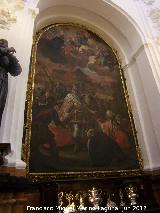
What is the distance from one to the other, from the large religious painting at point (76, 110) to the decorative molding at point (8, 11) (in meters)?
1.00

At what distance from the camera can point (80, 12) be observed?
6918 millimetres

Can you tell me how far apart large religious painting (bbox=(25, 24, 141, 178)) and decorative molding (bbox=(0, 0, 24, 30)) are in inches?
39.5

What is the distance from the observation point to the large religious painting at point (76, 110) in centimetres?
456

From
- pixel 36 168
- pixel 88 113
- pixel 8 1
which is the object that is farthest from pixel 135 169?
pixel 8 1

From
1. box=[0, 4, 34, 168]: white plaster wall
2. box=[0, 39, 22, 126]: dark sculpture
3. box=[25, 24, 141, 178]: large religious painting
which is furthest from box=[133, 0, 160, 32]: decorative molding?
box=[0, 39, 22, 126]: dark sculpture

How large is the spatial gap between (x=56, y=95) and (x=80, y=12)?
3.07m

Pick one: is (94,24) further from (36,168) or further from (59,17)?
(36,168)

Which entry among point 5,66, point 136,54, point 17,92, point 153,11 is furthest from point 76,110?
point 153,11

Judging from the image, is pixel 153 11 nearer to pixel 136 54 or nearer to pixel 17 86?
pixel 136 54

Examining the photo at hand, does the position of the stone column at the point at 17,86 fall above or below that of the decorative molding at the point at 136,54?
below

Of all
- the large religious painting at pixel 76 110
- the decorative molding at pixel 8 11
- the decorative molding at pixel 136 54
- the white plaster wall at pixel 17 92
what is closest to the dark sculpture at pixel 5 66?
the white plaster wall at pixel 17 92

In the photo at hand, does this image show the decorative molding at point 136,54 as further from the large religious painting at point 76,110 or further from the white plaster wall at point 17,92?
the white plaster wall at point 17,92

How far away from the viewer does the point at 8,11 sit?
187 inches

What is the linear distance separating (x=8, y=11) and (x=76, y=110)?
97.5 inches
